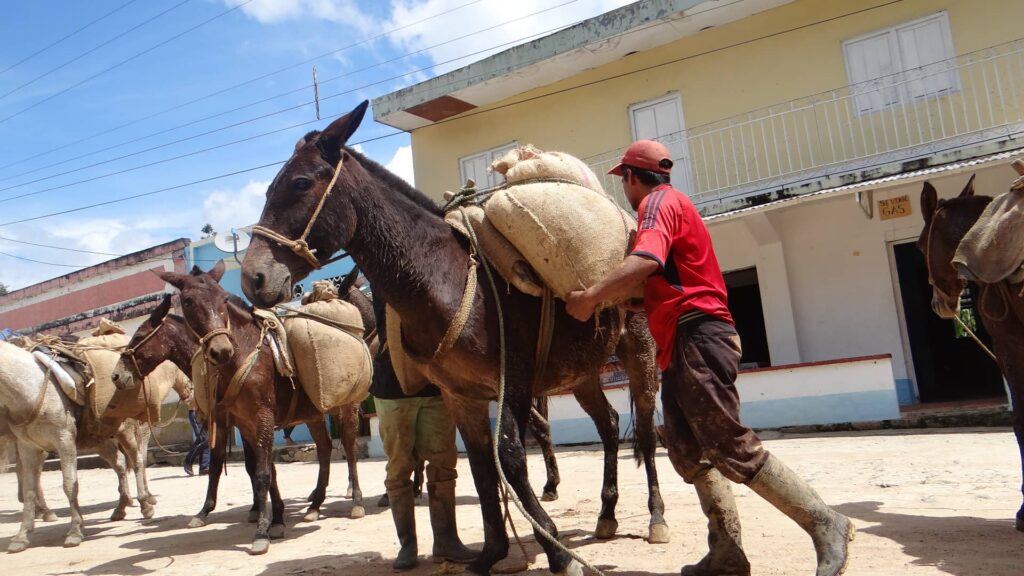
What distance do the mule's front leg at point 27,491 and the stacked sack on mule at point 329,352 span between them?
9.16ft

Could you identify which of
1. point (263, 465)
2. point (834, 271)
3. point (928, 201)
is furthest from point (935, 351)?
point (263, 465)

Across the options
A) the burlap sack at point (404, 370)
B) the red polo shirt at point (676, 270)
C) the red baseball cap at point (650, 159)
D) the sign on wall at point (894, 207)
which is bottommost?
the burlap sack at point (404, 370)

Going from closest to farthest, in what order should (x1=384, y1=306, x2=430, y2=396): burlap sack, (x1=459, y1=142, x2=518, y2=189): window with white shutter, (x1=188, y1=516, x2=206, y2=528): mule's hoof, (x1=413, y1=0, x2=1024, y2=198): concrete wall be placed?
(x1=384, y1=306, x2=430, y2=396): burlap sack, (x1=188, y1=516, x2=206, y2=528): mule's hoof, (x1=413, y1=0, x2=1024, y2=198): concrete wall, (x1=459, y1=142, x2=518, y2=189): window with white shutter

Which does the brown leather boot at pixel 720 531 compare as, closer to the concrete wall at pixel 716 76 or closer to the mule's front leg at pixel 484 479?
the mule's front leg at pixel 484 479

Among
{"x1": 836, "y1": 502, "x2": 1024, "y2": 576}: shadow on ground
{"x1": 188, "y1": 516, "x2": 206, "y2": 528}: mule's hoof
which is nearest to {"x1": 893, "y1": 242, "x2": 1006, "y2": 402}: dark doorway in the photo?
{"x1": 836, "y1": 502, "x2": 1024, "y2": 576}: shadow on ground

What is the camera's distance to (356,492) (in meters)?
6.96

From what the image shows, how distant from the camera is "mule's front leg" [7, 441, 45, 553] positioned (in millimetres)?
6496

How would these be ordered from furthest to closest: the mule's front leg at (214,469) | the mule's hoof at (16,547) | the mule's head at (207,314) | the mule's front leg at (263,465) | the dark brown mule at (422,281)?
the mule's front leg at (214,469) → the mule's hoof at (16,547) → the mule's head at (207,314) → the mule's front leg at (263,465) → the dark brown mule at (422,281)

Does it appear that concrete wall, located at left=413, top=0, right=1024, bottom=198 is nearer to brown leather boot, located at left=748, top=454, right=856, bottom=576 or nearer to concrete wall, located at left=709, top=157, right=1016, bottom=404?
concrete wall, located at left=709, top=157, right=1016, bottom=404

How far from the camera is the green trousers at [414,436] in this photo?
448cm

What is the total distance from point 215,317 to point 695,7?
970 centimetres

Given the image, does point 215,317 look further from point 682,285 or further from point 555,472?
point 682,285

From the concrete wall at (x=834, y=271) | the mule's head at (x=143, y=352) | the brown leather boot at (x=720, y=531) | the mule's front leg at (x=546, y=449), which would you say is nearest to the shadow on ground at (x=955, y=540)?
the brown leather boot at (x=720, y=531)

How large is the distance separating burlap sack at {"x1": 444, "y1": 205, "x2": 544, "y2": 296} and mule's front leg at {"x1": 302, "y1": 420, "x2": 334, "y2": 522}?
161 inches
